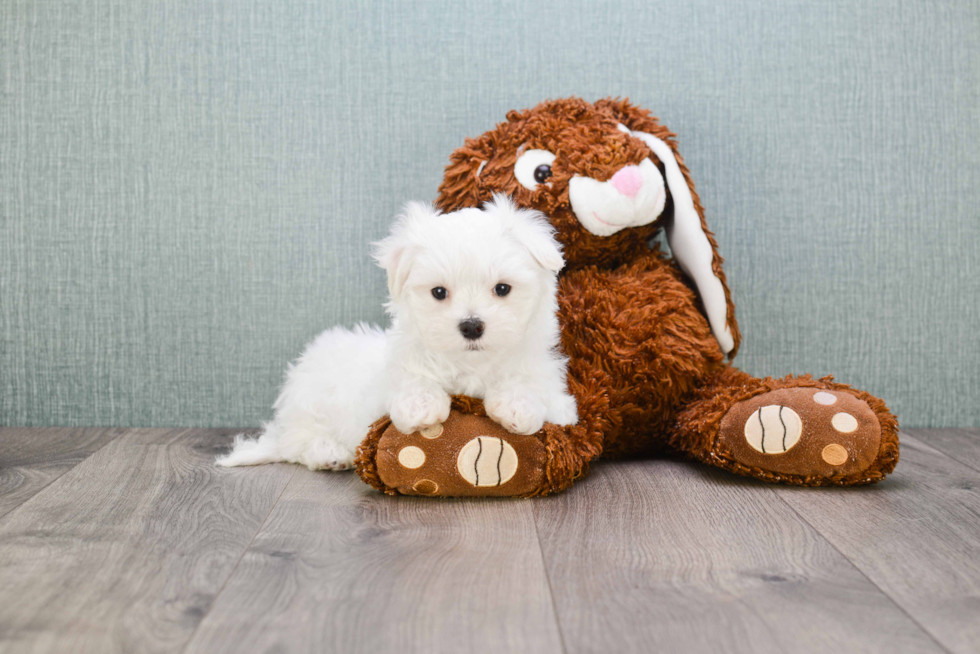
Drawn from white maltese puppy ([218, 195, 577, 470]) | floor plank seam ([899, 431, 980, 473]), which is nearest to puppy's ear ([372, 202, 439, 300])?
white maltese puppy ([218, 195, 577, 470])

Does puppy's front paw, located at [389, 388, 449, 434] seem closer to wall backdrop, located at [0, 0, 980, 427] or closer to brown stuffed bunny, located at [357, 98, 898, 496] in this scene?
brown stuffed bunny, located at [357, 98, 898, 496]

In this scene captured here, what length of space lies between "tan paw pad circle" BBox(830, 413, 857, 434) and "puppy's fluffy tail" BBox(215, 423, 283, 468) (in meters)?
0.97

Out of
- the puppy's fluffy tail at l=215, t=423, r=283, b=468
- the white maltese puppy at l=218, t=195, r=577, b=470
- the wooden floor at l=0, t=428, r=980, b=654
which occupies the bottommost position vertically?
the puppy's fluffy tail at l=215, t=423, r=283, b=468

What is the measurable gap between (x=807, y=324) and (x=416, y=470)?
40.8 inches

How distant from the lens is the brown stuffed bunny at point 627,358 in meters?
1.20

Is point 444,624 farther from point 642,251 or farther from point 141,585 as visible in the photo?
point 642,251

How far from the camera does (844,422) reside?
4.10ft

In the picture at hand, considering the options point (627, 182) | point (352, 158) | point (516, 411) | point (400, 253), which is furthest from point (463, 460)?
point (352, 158)

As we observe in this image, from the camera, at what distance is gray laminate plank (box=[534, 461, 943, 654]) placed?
77 centimetres

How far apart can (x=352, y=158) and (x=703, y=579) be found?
3.90 ft

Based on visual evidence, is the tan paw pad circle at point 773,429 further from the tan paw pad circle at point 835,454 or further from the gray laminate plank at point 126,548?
the gray laminate plank at point 126,548

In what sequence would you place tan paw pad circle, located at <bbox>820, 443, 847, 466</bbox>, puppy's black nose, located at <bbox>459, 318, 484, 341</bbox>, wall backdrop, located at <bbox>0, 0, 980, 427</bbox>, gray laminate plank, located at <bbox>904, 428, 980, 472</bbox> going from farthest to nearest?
wall backdrop, located at <bbox>0, 0, 980, 427</bbox> → gray laminate plank, located at <bbox>904, 428, 980, 472</bbox> → tan paw pad circle, located at <bbox>820, 443, 847, 466</bbox> → puppy's black nose, located at <bbox>459, 318, 484, 341</bbox>

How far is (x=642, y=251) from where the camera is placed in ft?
5.00

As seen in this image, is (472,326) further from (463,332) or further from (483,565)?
(483,565)
